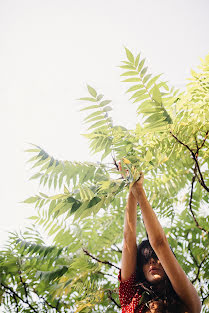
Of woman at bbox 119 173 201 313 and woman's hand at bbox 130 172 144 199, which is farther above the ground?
woman's hand at bbox 130 172 144 199

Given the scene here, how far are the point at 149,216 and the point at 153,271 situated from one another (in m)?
0.36

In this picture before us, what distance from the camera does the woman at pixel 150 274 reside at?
1.05 meters

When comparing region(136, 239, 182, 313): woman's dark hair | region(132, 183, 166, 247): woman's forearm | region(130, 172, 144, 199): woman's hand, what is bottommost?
region(136, 239, 182, 313): woman's dark hair

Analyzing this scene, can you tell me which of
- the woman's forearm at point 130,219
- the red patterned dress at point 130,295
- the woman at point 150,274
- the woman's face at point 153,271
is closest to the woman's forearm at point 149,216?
the woman at point 150,274

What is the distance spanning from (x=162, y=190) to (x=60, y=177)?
70 centimetres

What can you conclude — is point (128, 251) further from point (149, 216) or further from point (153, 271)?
point (149, 216)

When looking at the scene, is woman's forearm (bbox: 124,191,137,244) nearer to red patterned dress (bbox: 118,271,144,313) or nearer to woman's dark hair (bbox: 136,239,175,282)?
woman's dark hair (bbox: 136,239,175,282)

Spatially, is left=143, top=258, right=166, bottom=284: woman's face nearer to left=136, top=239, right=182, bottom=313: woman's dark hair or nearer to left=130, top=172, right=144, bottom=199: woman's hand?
left=136, top=239, right=182, bottom=313: woman's dark hair

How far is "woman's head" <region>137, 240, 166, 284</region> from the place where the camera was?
123 cm

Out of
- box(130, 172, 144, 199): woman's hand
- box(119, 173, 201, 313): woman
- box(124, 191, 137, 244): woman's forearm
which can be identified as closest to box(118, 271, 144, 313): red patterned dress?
box(119, 173, 201, 313): woman

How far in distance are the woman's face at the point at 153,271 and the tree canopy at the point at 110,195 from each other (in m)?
0.31

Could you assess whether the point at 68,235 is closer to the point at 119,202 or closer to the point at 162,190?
the point at 119,202

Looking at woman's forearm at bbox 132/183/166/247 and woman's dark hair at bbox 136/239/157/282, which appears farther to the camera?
woman's dark hair at bbox 136/239/157/282

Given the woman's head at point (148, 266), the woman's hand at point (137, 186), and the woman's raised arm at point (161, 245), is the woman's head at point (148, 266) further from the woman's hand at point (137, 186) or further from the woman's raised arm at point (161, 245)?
the woman's hand at point (137, 186)
